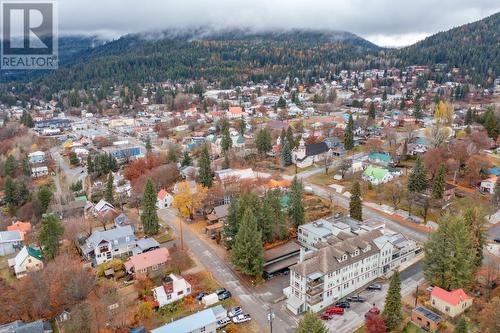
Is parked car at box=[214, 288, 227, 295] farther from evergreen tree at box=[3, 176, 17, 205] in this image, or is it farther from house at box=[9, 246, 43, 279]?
evergreen tree at box=[3, 176, 17, 205]

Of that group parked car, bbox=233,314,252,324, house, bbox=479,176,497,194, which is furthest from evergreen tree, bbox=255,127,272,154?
parked car, bbox=233,314,252,324

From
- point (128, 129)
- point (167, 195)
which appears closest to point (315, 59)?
point (128, 129)

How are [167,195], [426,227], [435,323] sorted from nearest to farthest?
A: [435,323] → [426,227] → [167,195]

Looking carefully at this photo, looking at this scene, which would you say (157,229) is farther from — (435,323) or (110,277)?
(435,323)

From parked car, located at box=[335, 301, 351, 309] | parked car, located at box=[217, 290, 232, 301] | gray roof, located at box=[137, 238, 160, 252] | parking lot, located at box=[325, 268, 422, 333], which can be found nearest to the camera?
parking lot, located at box=[325, 268, 422, 333]

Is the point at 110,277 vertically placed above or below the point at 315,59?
below

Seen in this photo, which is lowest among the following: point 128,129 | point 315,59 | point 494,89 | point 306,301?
point 306,301

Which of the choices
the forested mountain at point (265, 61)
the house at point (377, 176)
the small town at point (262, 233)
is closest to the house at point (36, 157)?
the small town at point (262, 233)
